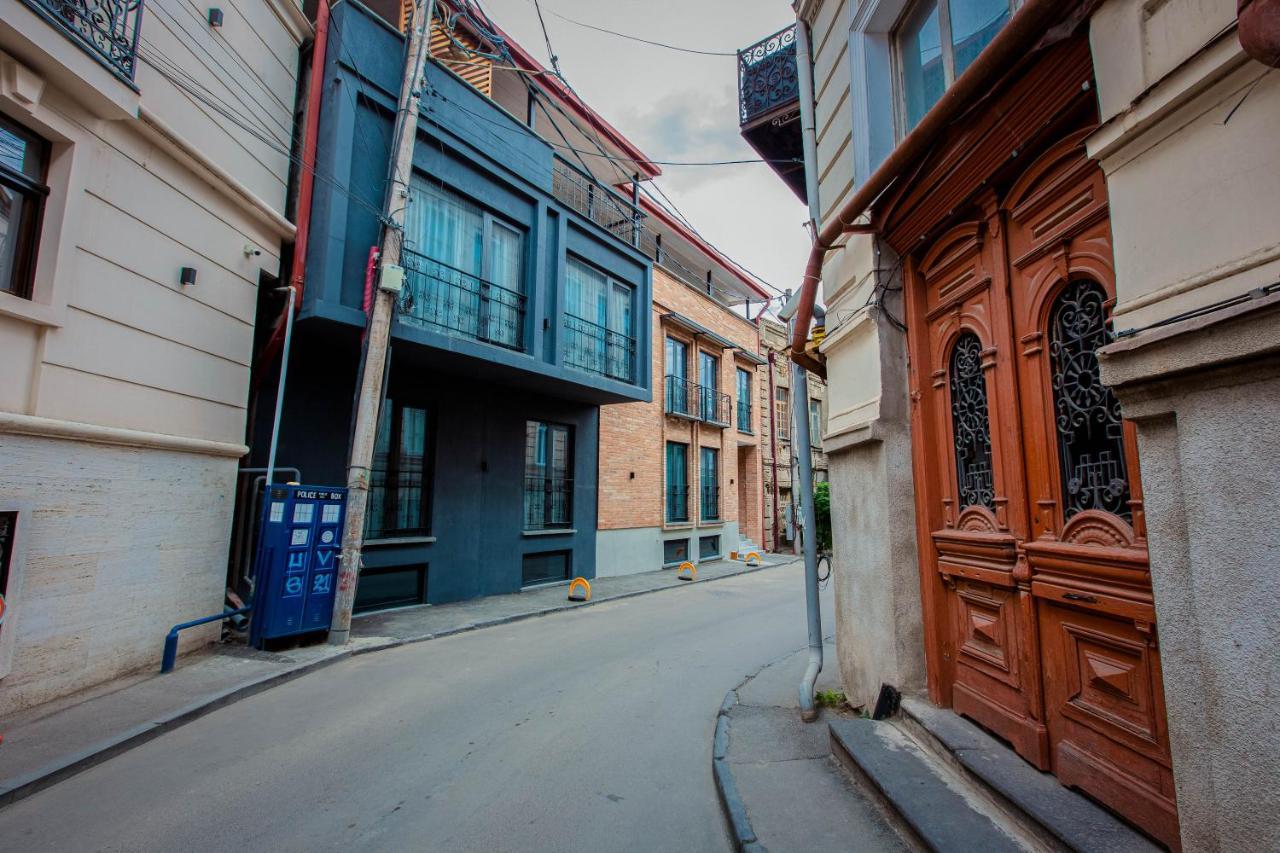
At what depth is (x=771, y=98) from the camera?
777cm

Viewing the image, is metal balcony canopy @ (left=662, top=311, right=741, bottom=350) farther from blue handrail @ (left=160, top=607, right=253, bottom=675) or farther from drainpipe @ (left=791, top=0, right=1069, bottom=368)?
blue handrail @ (left=160, top=607, right=253, bottom=675)

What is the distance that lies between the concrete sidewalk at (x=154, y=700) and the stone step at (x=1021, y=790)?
18.9 ft

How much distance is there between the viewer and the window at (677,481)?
18656 millimetres

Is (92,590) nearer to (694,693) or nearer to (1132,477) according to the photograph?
(694,693)

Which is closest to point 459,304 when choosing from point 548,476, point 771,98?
point 548,476

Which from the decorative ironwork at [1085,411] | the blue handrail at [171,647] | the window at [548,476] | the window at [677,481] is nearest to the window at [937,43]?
the decorative ironwork at [1085,411]

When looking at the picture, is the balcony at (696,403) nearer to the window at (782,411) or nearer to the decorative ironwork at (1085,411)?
the window at (782,411)

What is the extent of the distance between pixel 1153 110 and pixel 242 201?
9040 mm

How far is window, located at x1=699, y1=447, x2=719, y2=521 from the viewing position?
2005 cm

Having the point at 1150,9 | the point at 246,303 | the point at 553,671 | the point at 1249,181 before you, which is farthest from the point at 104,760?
the point at 1150,9

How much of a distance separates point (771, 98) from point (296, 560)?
8125mm

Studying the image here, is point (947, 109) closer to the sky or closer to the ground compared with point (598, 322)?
closer to the ground

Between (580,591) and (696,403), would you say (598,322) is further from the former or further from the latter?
(580,591)

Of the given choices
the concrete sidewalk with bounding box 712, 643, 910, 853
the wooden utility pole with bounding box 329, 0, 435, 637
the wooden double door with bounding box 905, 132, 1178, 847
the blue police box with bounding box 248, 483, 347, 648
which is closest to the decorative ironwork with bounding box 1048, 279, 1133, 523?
the wooden double door with bounding box 905, 132, 1178, 847
